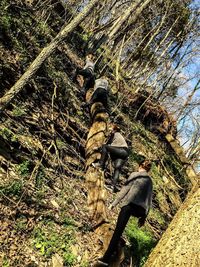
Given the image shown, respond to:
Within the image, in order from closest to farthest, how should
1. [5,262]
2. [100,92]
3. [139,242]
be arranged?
1. [5,262]
2. [139,242]
3. [100,92]

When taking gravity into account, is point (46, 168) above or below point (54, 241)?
above

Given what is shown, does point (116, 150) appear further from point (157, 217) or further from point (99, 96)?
point (157, 217)

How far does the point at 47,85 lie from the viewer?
31.1ft

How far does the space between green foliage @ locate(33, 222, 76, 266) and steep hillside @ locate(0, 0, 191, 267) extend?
13 mm

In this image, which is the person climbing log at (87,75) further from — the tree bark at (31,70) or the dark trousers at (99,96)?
the tree bark at (31,70)

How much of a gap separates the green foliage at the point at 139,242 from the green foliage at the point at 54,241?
6.23ft

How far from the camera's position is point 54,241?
5.37m

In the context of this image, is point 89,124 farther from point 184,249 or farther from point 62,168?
point 184,249

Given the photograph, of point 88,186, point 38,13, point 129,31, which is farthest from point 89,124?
point 129,31

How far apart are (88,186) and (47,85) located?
3.22 meters

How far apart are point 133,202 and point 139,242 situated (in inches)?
96.7

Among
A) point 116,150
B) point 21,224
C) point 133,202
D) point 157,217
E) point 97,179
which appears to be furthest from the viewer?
point 157,217

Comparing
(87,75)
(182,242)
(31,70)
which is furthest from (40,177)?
(87,75)

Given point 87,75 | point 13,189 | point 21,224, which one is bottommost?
point 21,224
